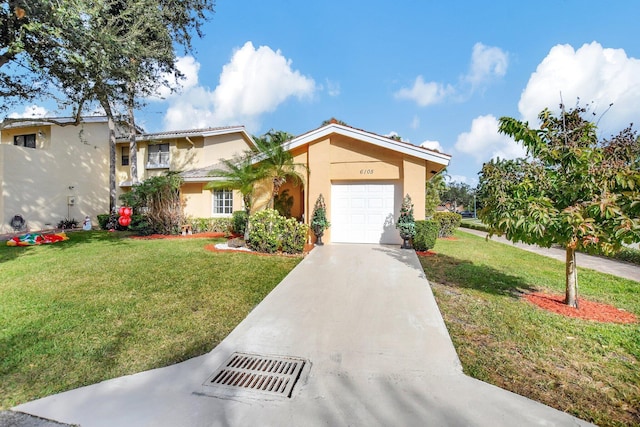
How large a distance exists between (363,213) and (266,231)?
394 centimetres

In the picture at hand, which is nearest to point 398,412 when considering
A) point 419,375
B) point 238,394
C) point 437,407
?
point 437,407

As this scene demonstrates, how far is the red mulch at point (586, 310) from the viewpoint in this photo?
4863mm

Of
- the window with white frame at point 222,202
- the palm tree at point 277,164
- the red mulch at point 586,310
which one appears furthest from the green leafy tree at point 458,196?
the red mulch at point 586,310

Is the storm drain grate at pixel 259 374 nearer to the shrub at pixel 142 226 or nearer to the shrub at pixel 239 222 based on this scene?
the shrub at pixel 239 222

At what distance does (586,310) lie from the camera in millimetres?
5191

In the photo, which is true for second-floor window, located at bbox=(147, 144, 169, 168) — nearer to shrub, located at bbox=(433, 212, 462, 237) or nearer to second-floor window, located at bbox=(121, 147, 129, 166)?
second-floor window, located at bbox=(121, 147, 129, 166)

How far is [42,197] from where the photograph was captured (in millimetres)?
17594

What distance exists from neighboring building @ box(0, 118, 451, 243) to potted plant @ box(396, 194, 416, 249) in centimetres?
31

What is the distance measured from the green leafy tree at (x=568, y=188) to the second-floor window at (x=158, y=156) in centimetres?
1977

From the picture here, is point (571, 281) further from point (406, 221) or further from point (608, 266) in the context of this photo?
point (608, 266)

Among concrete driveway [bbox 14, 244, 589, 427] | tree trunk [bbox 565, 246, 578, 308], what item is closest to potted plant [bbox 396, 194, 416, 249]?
tree trunk [bbox 565, 246, 578, 308]

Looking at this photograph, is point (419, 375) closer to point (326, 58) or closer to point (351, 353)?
point (351, 353)

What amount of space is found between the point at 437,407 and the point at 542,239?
382 centimetres

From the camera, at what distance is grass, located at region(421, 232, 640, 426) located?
289cm
